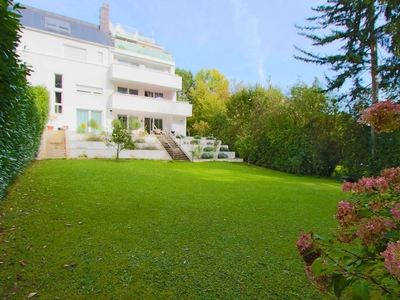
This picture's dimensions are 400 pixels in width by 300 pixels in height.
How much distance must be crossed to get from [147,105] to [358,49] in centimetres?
1806

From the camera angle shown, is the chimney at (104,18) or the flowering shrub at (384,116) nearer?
the flowering shrub at (384,116)

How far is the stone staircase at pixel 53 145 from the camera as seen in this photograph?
46.1 ft

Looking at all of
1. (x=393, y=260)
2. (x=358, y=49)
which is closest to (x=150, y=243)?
(x=393, y=260)

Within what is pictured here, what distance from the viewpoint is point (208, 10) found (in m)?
15.9

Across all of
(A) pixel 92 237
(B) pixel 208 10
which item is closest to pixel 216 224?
(A) pixel 92 237

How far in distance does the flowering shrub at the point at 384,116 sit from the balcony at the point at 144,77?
24104 millimetres

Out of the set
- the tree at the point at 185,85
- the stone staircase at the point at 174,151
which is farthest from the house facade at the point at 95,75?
the tree at the point at 185,85

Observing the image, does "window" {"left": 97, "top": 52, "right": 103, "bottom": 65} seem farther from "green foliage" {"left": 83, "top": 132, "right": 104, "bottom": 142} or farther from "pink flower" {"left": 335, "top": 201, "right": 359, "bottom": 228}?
"pink flower" {"left": 335, "top": 201, "right": 359, "bottom": 228}

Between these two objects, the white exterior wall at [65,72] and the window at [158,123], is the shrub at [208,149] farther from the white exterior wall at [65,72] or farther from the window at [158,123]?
the white exterior wall at [65,72]

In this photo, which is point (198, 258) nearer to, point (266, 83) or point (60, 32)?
point (266, 83)

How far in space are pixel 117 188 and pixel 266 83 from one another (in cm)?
2168

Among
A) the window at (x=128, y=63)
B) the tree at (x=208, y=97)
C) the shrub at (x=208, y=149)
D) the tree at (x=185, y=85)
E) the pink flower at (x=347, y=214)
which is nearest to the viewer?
the pink flower at (x=347, y=214)

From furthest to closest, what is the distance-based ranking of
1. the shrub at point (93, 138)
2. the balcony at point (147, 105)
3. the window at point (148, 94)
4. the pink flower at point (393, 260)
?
the window at point (148, 94) < the balcony at point (147, 105) < the shrub at point (93, 138) < the pink flower at point (393, 260)

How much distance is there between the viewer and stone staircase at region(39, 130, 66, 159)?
14.0 meters
